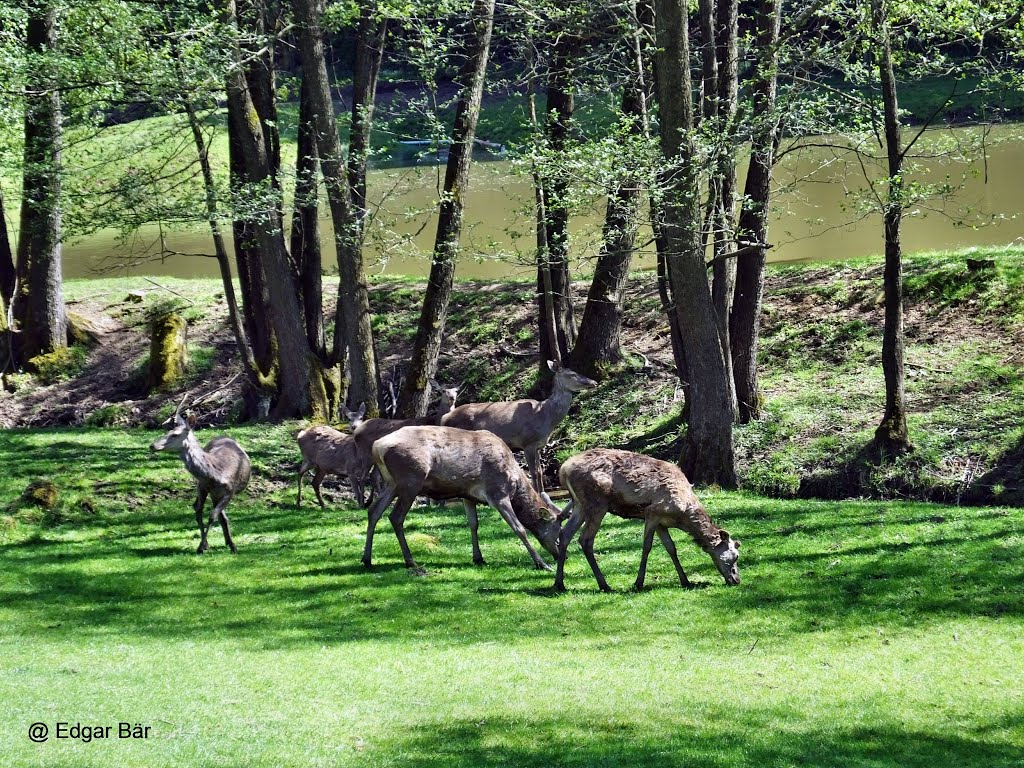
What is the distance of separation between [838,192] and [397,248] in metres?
27.1

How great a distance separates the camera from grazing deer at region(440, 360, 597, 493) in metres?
17.9

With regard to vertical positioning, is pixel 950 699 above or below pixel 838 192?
below

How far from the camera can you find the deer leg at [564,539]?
40.5 ft

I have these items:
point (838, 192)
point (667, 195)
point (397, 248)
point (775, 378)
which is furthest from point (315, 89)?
point (838, 192)

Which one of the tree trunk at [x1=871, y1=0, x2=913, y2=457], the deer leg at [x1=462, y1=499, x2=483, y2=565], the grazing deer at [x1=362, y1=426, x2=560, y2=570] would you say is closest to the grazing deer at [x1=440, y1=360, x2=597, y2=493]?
the deer leg at [x1=462, y1=499, x2=483, y2=565]

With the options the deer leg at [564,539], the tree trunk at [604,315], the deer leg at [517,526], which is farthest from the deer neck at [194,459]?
the tree trunk at [604,315]

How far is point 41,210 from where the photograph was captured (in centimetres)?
2084

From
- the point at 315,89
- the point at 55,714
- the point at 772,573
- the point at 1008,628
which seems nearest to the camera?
the point at 55,714

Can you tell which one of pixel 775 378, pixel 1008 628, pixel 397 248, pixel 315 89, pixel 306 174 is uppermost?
pixel 315 89

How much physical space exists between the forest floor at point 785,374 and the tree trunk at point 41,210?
969 millimetres

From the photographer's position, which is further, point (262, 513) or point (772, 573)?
point (262, 513)

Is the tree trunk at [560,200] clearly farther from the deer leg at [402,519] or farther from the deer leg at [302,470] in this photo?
the deer leg at [402,519]

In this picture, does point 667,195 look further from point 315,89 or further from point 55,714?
point 55,714

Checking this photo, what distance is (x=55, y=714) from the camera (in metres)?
8.12
